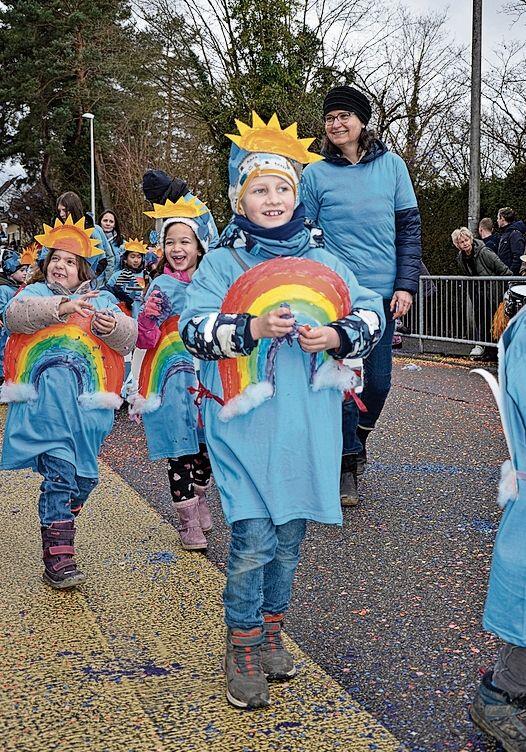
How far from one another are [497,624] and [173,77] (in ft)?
80.3

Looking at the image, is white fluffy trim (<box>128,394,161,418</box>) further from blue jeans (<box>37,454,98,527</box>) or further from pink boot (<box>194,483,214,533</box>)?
blue jeans (<box>37,454,98,527</box>)

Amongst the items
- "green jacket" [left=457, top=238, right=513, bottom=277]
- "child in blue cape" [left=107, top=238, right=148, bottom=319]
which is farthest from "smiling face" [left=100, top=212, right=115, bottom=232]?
"green jacket" [left=457, top=238, right=513, bottom=277]

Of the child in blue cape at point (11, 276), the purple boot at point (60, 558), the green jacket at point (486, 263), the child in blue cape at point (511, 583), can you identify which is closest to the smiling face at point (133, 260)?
the child in blue cape at point (11, 276)

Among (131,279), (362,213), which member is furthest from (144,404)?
(131,279)

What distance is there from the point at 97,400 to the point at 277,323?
1692 millimetres

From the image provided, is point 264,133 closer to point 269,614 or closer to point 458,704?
point 269,614

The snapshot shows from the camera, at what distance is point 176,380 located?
4777mm

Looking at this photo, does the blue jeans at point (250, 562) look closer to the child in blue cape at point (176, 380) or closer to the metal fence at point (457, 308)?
the child in blue cape at point (176, 380)

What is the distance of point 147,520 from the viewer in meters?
5.22

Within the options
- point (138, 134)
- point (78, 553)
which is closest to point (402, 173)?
point (78, 553)

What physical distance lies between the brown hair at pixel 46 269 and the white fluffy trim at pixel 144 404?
0.66m

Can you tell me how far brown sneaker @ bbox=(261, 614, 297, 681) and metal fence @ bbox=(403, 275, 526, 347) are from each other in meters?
8.62

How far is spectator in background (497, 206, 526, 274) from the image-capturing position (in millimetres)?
13148

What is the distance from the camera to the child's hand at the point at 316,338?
9.54 ft
